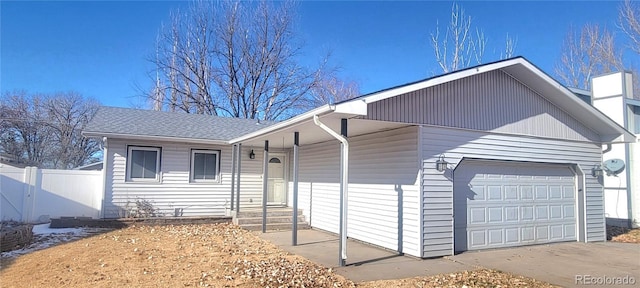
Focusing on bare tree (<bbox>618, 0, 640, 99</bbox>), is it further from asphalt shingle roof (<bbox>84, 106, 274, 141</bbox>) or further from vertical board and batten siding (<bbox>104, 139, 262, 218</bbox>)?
vertical board and batten siding (<bbox>104, 139, 262, 218</bbox>)

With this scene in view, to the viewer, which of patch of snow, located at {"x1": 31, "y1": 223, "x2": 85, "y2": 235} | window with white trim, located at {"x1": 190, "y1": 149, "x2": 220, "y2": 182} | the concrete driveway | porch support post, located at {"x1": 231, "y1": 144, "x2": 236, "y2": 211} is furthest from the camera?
window with white trim, located at {"x1": 190, "y1": 149, "x2": 220, "y2": 182}

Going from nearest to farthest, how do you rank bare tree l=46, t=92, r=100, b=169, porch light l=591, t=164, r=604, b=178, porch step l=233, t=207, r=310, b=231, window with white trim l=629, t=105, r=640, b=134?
porch light l=591, t=164, r=604, b=178, porch step l=233, t=207, r=310, b=231, window with white trim l=629, t=105, r=640, b=134, bare tree l=46, t=92, r=100, b=169

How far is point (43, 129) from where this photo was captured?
24375 mm

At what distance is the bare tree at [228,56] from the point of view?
967 inches

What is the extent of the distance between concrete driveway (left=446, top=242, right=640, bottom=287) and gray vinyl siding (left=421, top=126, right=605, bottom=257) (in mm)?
543

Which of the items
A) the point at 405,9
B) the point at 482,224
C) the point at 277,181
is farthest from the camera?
the point at 405,9

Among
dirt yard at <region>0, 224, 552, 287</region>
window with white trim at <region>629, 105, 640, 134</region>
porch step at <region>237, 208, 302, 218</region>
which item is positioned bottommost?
dirt yard at <region>0, 224, 552, 287</region>

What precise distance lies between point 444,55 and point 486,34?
95.2 inches

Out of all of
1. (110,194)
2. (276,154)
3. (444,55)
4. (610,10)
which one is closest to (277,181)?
(276,154)

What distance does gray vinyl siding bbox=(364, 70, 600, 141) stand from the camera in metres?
7.21

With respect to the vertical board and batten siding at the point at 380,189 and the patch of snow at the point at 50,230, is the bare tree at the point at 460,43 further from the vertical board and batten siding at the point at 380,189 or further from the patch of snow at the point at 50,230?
the patch of snow at the point at 50,230

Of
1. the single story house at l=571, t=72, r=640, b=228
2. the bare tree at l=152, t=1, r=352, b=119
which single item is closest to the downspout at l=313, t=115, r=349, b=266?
the single story house at l=571, t=72, r=640, b=228

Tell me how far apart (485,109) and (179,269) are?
664 centimetres

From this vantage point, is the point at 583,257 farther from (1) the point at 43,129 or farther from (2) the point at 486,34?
(1) the point at 43,129
